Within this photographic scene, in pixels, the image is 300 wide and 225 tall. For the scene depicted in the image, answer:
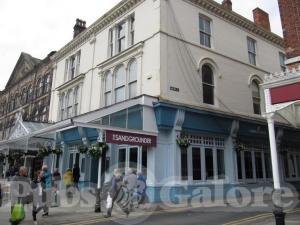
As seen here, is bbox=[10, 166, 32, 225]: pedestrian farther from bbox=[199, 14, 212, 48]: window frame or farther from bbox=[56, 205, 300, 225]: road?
bbox=[199, 14, 212, 48]: window frame

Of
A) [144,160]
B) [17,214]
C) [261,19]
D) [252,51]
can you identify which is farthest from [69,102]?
[261,19]

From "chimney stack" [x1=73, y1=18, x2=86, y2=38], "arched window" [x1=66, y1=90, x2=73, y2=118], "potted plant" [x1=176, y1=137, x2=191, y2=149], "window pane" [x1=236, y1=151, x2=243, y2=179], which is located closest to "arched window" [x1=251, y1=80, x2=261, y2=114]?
"window pane" [x1=236, y1=151, x2=243, y2=179]

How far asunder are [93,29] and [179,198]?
13556 mm

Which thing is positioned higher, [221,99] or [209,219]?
[221,99]

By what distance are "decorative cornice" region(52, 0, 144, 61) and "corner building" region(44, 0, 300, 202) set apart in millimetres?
69

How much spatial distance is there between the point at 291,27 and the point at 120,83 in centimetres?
1027

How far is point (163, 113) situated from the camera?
1465 cm

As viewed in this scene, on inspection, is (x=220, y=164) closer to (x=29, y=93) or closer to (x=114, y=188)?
(x=114, y=188)

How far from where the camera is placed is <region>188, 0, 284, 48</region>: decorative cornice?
1858 centimetres

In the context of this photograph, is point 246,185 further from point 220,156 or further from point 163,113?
point 163,113

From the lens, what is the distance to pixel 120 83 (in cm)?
1816

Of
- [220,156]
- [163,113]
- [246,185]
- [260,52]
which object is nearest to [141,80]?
[163,113]

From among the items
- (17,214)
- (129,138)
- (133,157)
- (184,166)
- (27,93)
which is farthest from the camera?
(27,93)

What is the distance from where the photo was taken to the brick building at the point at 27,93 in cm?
2864
